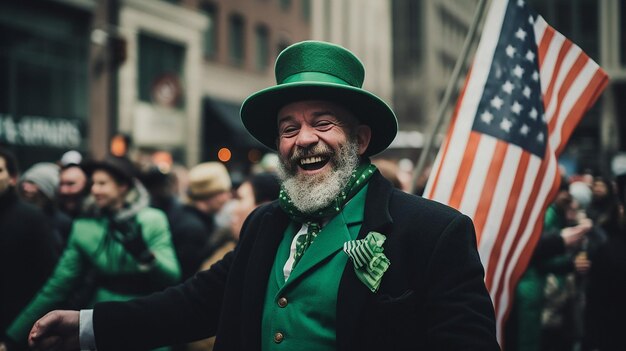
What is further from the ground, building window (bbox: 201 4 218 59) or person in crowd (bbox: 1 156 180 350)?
building window (bbox: 201 4 218 59)

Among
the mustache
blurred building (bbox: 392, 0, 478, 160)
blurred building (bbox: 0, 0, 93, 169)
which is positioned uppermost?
blurred building (bbox: 392, 0, 478, 160)

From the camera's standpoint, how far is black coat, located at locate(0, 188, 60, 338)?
4.69m

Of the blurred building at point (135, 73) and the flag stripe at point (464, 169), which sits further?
the blurred building at point (135, 73)

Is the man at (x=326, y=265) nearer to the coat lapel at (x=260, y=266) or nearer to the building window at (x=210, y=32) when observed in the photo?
the coat lapel at (x=260, y=266)

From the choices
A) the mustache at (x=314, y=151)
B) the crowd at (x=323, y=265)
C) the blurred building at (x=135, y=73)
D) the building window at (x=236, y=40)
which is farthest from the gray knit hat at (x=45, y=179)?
the building window at (x=236, y=40)

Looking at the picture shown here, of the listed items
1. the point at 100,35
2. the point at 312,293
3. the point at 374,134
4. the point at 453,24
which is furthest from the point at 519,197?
the point at 453,24

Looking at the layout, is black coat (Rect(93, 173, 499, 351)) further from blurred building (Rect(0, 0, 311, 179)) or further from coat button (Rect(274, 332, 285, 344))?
blurred building (Rect(0, 0, 311, 179))

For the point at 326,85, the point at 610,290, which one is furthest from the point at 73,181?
the point at 610,290

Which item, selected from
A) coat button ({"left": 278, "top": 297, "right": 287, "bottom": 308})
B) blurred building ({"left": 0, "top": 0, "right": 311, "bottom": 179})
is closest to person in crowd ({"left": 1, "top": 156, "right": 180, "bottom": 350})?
coat button ({"left": 278, "top": 297, "right": 287, "bottom": 308})

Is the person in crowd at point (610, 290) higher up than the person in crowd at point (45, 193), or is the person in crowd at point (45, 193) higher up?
the person in crowd at point (45, 193)

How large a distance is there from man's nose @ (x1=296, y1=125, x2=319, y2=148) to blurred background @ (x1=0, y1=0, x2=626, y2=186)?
277 inches

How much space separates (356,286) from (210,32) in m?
24.7

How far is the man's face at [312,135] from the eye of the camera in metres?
2.57

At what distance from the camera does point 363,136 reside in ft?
9.01
